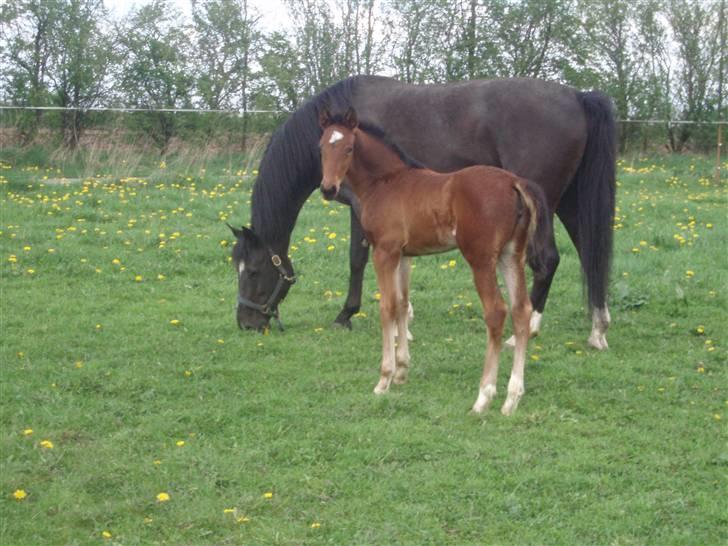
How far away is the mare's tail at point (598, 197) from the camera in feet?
24.5

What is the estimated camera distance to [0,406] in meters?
6.12

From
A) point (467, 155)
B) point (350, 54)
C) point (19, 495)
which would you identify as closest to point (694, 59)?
point (350, 54)

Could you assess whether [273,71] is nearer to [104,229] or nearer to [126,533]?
[104,229]

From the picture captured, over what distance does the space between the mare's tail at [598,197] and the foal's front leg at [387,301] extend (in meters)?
1.95

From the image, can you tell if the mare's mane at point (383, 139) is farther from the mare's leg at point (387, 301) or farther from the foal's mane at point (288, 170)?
the foal's mane at point (288, 170)

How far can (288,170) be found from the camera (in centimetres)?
812

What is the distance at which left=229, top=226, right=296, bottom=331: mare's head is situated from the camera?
8.14m

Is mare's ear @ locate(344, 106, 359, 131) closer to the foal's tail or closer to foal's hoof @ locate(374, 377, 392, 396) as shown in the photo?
the foal's tail

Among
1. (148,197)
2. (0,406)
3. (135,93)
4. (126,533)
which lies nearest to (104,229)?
(148,197)

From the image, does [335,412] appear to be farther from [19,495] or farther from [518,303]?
[19,495]

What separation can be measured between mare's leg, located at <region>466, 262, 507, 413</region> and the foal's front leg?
1.95ft

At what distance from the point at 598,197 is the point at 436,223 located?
6.69 ft

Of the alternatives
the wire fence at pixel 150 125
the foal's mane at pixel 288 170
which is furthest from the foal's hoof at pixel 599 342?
the wire fence at pixel 150 125

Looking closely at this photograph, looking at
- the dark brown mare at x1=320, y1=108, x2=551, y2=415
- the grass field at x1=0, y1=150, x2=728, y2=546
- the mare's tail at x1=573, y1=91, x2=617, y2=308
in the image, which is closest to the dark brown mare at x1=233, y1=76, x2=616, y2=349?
the mare's tail at x1=573, y1=91, x2=617, y2=308
